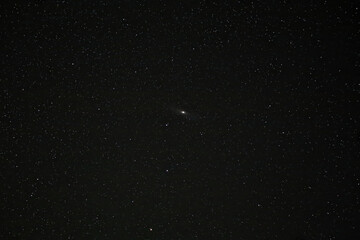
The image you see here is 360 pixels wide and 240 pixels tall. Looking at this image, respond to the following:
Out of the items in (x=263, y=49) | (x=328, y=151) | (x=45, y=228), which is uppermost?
(x=263, y=49)

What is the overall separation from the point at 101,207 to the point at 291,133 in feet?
1.02

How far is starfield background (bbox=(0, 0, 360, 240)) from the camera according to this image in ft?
1.36

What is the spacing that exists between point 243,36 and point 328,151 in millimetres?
209

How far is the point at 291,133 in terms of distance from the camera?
420 mm

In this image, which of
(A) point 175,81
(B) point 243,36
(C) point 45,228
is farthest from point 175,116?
(C) point 45,228

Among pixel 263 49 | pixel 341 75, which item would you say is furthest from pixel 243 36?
pixel 341 75

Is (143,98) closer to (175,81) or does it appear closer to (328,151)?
(175,81)

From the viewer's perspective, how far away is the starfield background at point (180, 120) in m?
0.41

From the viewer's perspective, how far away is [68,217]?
45 cm

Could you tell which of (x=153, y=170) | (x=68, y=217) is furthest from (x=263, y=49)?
(x=68, y=217)

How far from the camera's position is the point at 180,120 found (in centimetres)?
43

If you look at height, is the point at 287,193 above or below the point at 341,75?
below

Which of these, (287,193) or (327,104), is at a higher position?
(327,104)

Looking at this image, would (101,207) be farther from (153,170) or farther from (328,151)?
(328,151)
